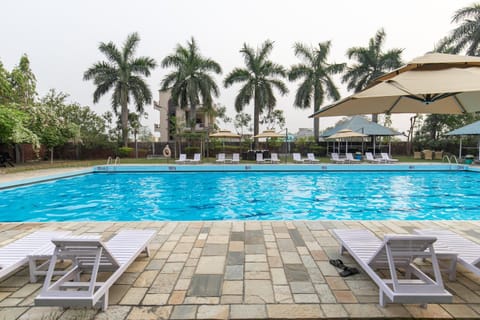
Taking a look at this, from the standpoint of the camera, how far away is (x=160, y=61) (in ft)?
64.8

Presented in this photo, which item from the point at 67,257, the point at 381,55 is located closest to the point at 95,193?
the point at 67,257

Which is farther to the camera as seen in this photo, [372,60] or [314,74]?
[372,60]

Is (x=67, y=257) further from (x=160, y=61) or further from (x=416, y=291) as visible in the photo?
(x=160, y=61)

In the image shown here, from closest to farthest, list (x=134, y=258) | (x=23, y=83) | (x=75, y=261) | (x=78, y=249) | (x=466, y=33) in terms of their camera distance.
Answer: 1. (x=78, y=249)
2. (x=75, y=261)
3. (x=134, y=258)
4. (x=23, y=83)
5. (x=466, y=33)

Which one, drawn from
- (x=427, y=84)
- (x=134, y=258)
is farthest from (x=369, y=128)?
(x=134, y=258)

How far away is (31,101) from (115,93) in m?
6.79

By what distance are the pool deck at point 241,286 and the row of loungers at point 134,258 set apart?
16 centimetres

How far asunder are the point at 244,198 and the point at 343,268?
211 inches

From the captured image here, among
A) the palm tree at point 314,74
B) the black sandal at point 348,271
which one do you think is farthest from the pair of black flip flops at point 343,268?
the palm tree at point 314,74

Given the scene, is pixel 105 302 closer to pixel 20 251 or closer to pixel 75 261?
pixel 75 261

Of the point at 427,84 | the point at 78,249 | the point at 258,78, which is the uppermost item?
the point at 258,78

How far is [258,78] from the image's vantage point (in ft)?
65.3

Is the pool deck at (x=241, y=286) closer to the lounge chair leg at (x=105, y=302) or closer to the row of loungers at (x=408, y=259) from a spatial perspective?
the lounge chair leg at (x=105, y=302)

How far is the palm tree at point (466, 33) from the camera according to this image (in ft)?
59.1
